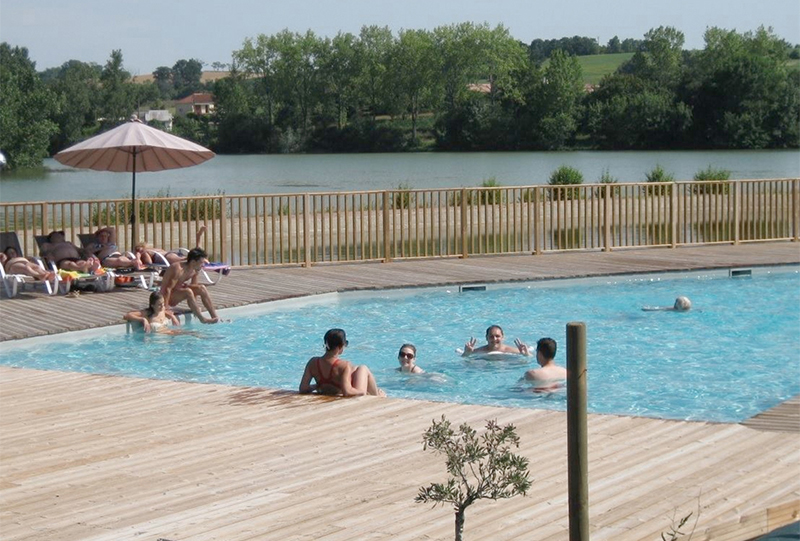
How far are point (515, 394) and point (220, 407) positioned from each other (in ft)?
10.4

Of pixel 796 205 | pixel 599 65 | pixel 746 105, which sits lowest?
pixel 796 205

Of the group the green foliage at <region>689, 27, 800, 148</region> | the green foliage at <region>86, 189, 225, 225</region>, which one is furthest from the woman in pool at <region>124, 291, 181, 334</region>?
the green foliage at <region>689, 27, 800, 148</region>

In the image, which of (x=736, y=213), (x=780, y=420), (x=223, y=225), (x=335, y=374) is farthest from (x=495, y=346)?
(x=736, y=213)

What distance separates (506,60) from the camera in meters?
91.6

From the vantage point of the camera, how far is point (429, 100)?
85562 millimetres

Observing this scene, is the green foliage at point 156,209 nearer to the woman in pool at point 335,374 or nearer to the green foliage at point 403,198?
the green foliage at point 403,198

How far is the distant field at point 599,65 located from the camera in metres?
107

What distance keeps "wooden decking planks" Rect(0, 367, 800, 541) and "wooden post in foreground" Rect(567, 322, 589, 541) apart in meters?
1.01

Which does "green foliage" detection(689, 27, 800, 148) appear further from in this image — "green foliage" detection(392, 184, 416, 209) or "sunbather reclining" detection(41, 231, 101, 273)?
"sunbather reclining" detection(41, 231, 101, 273)

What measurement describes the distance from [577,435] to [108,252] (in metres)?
11.9

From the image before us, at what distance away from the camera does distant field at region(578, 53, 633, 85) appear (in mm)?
107450

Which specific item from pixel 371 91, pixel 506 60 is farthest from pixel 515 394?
pixel 506 60

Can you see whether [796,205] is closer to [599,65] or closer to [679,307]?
[679,307]

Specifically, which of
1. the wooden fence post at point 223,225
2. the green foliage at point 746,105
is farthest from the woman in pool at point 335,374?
the green foliage at point 746,105
